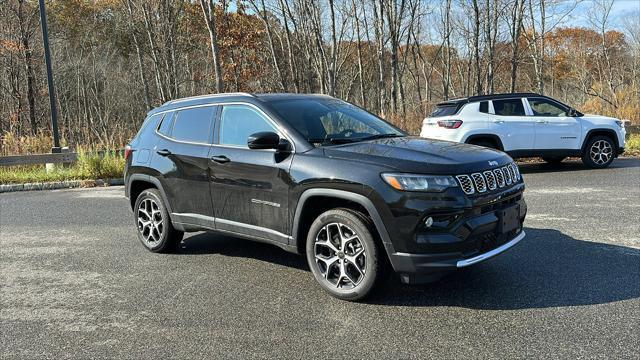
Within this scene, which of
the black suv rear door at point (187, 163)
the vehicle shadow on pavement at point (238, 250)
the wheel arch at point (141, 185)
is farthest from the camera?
the wheel arch at point (141, 185)

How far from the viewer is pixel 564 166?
12555 millimetres

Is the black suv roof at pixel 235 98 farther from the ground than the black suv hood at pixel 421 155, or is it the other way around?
the black suv roof at pixel 235 98

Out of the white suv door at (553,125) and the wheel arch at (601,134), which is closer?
the white suv door at (553,125)

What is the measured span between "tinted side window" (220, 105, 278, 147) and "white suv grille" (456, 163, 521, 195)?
1.91 m

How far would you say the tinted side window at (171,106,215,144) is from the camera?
5309mm

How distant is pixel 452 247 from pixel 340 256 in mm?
950

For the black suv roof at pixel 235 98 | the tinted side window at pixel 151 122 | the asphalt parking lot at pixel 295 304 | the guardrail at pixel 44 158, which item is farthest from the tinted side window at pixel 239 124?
the guardrail at pixel 44 158

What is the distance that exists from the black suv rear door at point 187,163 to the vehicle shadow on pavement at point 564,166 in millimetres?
9071

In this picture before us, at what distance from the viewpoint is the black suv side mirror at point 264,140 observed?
4352 mm

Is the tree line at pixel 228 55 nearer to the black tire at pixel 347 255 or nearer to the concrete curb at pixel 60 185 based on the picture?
the concrete curb at pixel 60 185

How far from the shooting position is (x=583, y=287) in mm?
4211

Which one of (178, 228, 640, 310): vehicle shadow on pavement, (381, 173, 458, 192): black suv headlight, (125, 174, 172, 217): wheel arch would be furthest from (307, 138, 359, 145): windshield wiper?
(125, 174, 172, 217): wheel arch

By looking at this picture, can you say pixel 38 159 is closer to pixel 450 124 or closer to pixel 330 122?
pixel 450 124

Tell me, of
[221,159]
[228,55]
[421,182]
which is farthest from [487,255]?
[228,55]
